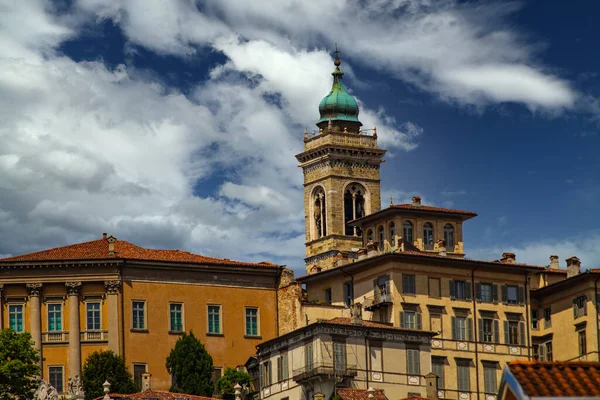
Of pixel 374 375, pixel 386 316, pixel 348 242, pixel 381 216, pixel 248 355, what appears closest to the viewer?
pixel 374 375

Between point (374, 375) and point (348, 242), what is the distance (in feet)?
185

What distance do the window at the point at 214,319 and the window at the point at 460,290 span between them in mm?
14194

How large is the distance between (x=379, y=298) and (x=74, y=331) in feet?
59.4

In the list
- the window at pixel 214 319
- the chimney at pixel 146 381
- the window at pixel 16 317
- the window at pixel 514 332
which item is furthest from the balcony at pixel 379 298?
the window at pixel 16 317

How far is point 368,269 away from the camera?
84562 mm

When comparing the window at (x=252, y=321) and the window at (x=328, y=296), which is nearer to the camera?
the window at (x=252, y=321)

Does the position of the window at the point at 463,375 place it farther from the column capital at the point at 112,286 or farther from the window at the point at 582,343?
the column capital at the point at 112,286

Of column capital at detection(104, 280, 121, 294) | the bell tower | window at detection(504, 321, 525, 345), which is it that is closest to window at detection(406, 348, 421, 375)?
window at detection(504, 321, 525, 345)

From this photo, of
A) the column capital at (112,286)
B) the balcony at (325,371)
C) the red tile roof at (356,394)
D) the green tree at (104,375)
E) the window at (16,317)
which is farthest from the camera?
the column capital at (112,286)

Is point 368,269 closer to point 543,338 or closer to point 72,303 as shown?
point 543,338

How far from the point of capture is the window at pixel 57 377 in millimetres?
84125

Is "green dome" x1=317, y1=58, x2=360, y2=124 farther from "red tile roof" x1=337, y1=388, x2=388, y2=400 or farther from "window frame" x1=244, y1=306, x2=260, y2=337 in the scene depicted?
"red tile roof" x1=337, y1=388, x2=388, y2=400

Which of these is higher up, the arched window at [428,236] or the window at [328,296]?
the arched window at [428,236]

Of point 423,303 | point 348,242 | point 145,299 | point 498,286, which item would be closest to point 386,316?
point 423,303
